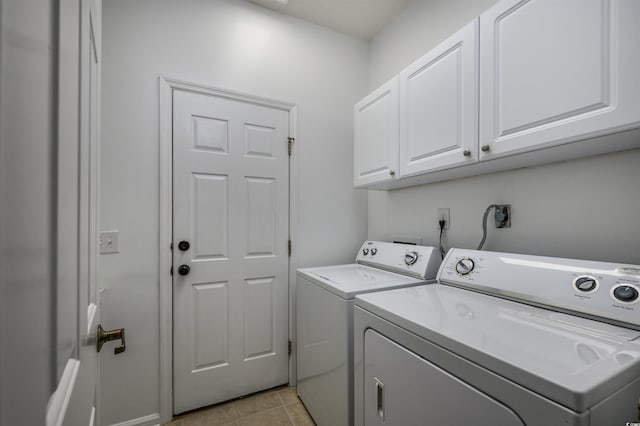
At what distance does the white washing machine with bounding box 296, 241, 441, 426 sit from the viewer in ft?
4.33

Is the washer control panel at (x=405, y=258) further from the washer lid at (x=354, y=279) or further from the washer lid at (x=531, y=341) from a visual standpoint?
the washer lid at (x=531, y=341)

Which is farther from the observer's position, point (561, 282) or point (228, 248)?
point (228, 248)

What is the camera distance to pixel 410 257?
168 centimetres

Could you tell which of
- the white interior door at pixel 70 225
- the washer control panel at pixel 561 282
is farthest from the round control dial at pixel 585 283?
the white interior door at pixel 70 225

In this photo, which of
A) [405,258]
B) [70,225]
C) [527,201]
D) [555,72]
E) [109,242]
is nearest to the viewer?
[70,225]

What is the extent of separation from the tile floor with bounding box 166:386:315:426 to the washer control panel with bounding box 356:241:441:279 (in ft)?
3.58

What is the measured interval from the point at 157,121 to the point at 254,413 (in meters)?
1.99

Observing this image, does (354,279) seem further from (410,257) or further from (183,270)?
(183,270)

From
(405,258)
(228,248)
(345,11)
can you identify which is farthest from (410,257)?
(345,11)

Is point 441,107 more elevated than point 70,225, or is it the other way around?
point 441,107

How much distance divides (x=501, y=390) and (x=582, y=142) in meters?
0.90

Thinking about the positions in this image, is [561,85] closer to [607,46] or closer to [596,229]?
[607,46]

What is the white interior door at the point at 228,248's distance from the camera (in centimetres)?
178

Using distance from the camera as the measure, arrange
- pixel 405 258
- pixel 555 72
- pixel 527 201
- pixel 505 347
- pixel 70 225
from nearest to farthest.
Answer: pixel 70 225 → pixel 505 347 → pixel 555 72 → pixel 527 201 → pixel 405 258
